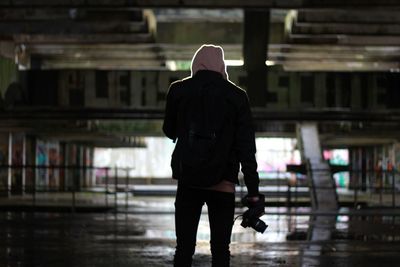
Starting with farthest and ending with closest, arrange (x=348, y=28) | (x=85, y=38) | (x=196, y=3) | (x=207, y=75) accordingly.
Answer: (x=85, y=38) → (x=348, y=28) → (x=196, y=3) → (x=207, y=75)

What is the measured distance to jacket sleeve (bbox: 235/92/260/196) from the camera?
16.4ft

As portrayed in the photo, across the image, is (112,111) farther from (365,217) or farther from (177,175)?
(177,175)

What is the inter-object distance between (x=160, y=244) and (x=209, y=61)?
7.35 meters

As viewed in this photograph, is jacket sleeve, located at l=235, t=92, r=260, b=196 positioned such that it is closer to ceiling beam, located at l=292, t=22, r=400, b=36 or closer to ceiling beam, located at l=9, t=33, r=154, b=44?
ceiling beam, located at l=292, t=22, r=400, b=36

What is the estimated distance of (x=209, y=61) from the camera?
5.40 metres

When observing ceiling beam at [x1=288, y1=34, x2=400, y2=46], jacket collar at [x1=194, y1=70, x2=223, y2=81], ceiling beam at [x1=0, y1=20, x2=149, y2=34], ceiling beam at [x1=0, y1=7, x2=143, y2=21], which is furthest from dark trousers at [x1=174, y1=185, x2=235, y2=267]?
ceiling beam at [x1=288, y1=34, x2=400, y2=46]

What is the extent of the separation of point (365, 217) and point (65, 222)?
8.66 m

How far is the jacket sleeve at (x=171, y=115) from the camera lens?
211 inches

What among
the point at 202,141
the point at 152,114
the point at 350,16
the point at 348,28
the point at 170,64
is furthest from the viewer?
the point at 170,64

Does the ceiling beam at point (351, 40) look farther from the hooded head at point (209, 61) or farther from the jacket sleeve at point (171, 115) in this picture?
the jacket sleeve at point (171, 115)

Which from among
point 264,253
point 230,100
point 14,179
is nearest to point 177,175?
point 230,100

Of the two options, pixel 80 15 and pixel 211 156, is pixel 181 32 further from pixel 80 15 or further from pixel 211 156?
pixel 211 156

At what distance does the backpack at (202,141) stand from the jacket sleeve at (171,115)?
0.15 metres

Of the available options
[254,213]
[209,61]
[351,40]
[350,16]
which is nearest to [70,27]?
[350,16]
